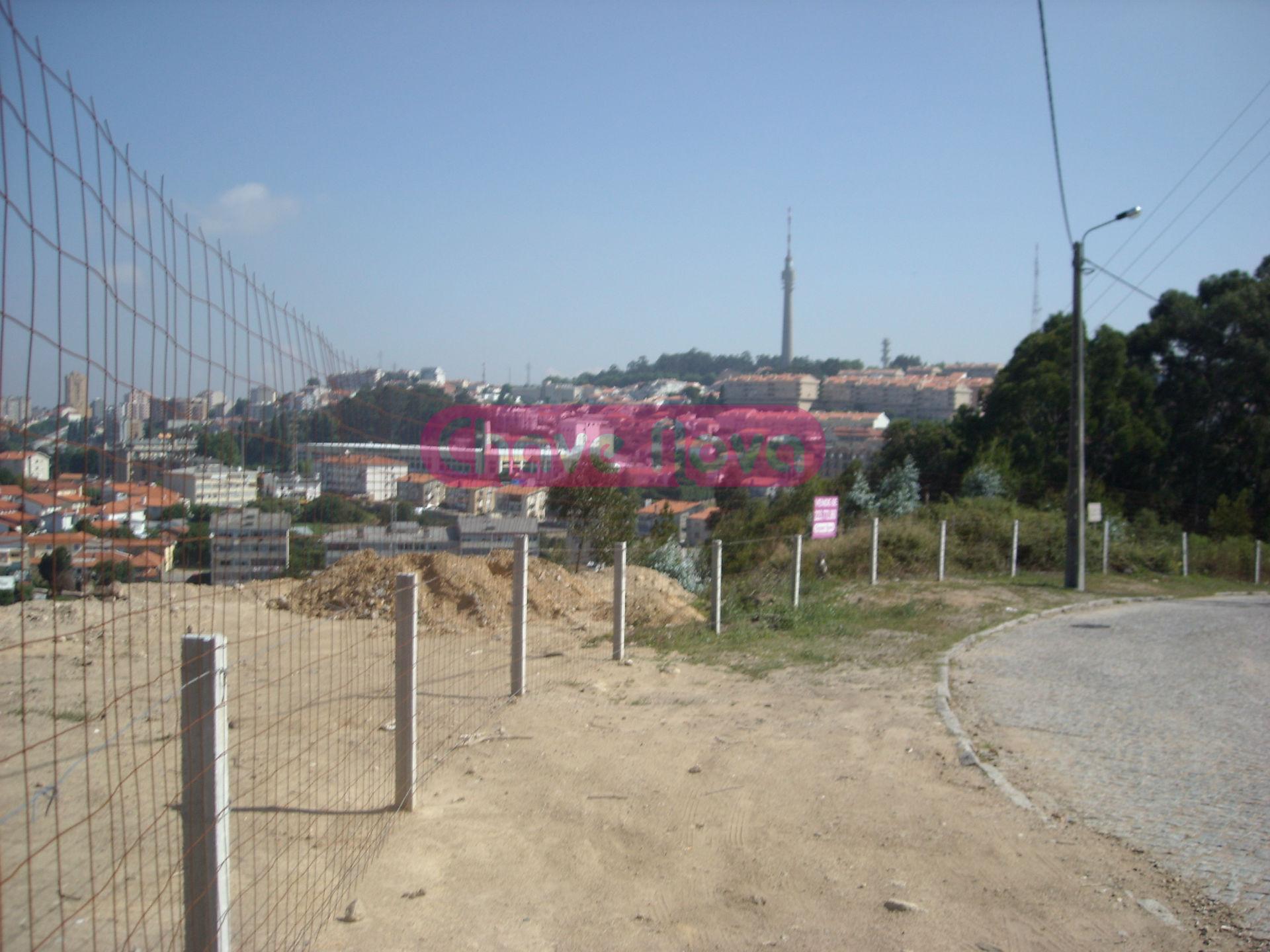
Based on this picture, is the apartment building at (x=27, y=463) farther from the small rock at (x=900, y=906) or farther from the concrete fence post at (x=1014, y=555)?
the concrete fence post at (x=1014, y=555)

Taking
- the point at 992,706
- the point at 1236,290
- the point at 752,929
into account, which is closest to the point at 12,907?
the point at 752,929

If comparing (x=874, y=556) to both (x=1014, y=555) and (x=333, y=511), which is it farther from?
(x=333, y=511)

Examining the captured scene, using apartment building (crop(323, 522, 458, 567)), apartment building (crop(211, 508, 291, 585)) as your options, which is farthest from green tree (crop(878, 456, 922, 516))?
apartment building (crop(211, 508, 291, 585))

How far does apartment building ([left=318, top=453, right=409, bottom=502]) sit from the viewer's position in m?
5.46

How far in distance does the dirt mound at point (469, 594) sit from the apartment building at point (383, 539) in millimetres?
4397

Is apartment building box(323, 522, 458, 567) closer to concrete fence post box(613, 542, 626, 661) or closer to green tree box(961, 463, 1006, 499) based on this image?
concrete fence post box(613, 542, 626, 661)

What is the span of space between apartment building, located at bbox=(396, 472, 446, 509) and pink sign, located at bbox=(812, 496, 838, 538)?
10.4m

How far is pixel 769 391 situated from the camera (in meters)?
44.2

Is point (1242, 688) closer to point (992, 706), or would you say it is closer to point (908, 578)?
point (992, 706)

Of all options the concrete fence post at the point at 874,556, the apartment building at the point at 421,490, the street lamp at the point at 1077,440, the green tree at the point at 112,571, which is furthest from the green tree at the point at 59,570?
the street lamp at the point at 1077,440

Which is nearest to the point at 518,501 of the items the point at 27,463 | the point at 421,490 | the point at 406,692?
the point at 421,490

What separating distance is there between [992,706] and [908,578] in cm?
1133

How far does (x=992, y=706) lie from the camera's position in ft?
28.7

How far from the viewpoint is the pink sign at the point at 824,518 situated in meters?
17.3
